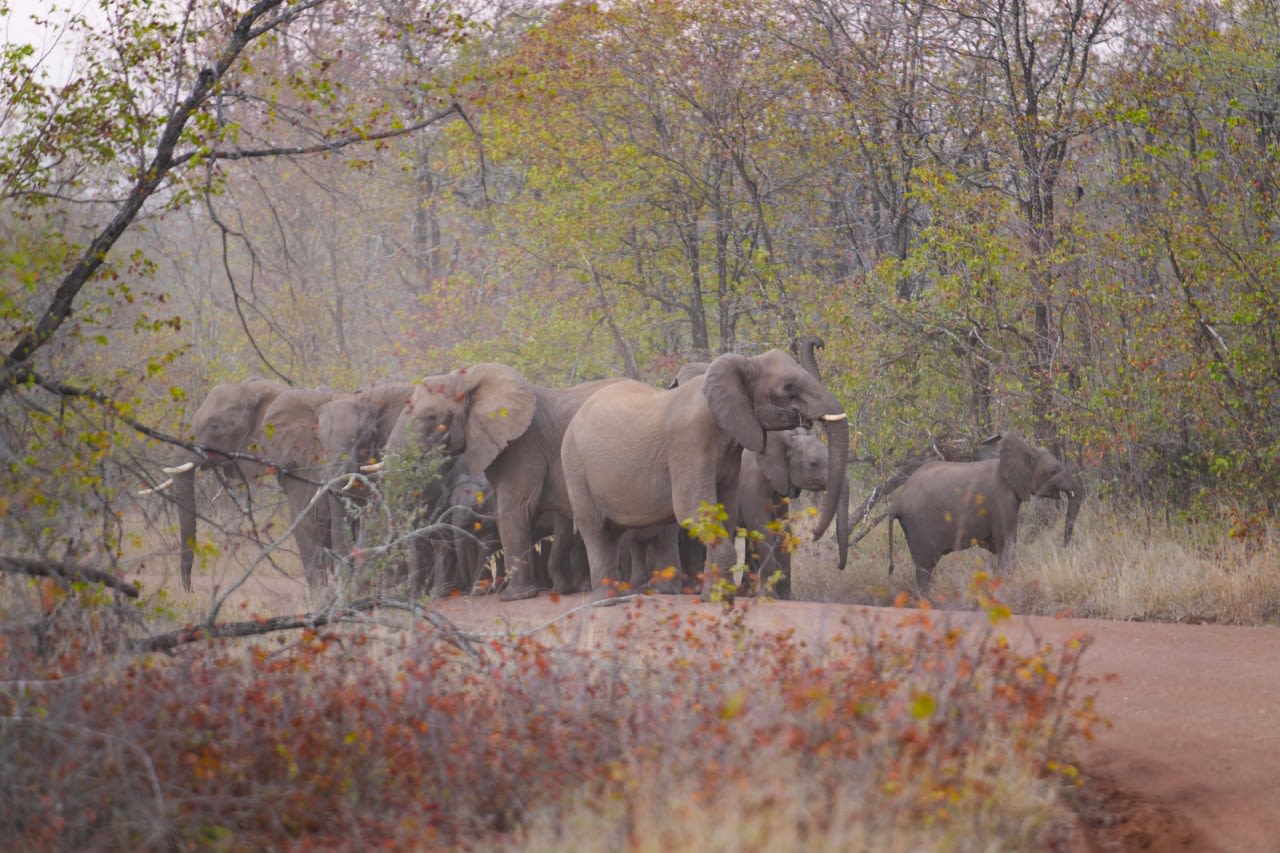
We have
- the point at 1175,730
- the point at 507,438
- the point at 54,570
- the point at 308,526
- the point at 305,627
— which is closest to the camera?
the point at 54,570

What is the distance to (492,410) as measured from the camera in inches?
615

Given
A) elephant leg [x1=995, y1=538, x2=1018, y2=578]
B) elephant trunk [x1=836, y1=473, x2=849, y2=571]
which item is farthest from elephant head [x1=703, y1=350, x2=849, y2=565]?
elephant leg [x1=995, y1=538, x2=1018, y2=578]

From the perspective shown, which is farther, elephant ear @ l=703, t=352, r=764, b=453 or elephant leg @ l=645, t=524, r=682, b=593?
elephant leg @ l=645, t=524, r=682, b=593

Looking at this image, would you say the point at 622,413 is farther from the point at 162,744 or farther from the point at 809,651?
the point at 162,744

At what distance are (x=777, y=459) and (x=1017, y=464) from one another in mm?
2497

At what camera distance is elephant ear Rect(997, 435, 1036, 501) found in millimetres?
15812

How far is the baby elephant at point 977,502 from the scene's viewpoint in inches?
623

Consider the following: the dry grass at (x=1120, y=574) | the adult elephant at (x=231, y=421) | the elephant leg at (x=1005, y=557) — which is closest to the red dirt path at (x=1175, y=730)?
the dry grass at (x=1120, y=574)

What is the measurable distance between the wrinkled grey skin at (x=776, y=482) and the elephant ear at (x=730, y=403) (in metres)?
1.38

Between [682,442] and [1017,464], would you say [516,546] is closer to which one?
[682,442]

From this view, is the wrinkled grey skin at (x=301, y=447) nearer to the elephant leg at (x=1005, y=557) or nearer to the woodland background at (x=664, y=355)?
the woodland background at (x=664, y=355)

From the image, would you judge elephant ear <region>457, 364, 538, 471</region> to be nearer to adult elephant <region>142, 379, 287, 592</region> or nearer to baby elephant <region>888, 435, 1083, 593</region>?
adult elephant <region>142, 379, 287, 592</region>

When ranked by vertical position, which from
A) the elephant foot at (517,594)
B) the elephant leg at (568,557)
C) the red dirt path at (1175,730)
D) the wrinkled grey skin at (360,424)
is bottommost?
the red dirt path at (1175,730)

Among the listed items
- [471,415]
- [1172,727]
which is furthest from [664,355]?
[1172,727]
